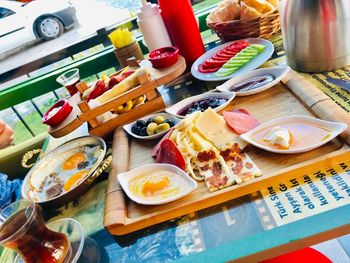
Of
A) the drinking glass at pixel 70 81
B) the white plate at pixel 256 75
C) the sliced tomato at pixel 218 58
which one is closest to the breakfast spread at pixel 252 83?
the white plate at pixel 256 75

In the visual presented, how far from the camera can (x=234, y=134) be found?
37.4 inches

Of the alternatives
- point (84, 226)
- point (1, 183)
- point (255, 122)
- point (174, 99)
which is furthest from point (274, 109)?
point (1, 183)

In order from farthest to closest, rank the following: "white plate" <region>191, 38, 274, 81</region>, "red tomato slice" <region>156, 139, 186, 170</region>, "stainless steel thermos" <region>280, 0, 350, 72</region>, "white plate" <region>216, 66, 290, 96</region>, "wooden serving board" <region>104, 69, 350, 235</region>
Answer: "white plate" <region>191, 38, 274, 81</region> → "white plate" <region>216, 66, 290, 96</region> → "stainless steel thermos" <region>280, 0, 350, 72</region> → "red tomato slice" <region>156, 139, 186, 170</region> → "wooden serving board" <region>104, 69, 350, 235</region>

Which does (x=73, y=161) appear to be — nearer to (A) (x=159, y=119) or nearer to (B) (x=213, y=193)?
(A) (x=159, y=119)

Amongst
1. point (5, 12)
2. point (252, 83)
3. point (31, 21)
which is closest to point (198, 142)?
point (252, 83)

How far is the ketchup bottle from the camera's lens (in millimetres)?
1416

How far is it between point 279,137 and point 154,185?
36 cm

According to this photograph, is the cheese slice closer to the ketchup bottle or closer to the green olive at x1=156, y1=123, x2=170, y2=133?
the green olive at x1=156, y1=123, x2=170, y2=133

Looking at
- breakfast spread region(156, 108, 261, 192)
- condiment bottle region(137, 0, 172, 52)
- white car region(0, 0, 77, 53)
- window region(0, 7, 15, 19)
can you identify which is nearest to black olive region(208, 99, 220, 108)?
breakfast spread region(156, 108, 261, 192)

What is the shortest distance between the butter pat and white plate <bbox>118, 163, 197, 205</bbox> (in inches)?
9.5

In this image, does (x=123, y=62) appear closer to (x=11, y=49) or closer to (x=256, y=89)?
(x=256, y=89)

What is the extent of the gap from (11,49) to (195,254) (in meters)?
6.14

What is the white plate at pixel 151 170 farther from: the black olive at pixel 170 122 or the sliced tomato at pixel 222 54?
the sliced tomato at pixel 222 54

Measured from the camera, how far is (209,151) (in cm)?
90
